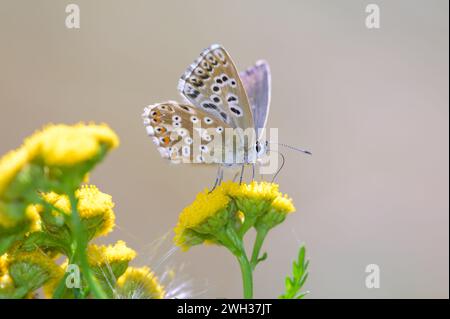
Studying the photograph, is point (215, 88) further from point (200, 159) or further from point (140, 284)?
point (140, 284)

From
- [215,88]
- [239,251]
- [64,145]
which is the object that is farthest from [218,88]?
[64,145]

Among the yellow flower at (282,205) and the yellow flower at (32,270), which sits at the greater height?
the yellow flower at (282,205)

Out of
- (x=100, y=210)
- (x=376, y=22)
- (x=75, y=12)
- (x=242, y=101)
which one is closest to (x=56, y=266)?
(x=100, y=210)

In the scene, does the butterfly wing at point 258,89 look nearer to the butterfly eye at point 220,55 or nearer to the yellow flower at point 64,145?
the butterfly eye at point 220,55

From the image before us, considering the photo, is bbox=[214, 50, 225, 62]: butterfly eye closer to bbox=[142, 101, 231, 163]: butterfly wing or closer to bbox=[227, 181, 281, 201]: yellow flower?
bbox=[142, 101, 231, 163]: butterfly wing

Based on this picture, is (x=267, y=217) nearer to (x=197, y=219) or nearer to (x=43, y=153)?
(x=197, y=219)

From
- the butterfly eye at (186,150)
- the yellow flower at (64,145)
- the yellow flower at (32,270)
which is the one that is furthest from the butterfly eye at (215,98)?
the yellow flower at (64,145)
